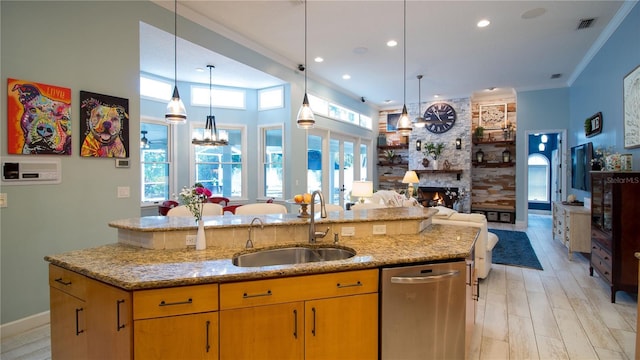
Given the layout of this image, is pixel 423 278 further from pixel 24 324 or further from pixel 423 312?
pixel 24 324

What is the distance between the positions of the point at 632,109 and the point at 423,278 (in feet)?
12.6

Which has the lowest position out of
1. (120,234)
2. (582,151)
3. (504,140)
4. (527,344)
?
(527,344)

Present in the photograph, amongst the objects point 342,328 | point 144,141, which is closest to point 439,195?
point 144,141

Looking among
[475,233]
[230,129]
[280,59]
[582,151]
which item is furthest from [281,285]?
[582,151]

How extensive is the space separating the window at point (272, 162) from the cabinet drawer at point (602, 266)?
197 inches

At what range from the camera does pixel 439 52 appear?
558 cm

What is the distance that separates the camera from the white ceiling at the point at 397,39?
161 inches

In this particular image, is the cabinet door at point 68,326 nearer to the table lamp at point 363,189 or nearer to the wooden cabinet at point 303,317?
the wooden cabinet at point 303,317

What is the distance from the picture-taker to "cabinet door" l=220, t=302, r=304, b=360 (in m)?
1.63

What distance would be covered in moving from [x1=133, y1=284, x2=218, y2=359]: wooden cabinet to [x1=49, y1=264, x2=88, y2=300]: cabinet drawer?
1.59 ft

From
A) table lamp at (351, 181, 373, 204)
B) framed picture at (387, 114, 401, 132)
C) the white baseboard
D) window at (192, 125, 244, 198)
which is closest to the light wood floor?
the white baseboard

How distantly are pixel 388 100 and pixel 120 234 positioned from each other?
8.23 meters

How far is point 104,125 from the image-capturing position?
10.9 ft

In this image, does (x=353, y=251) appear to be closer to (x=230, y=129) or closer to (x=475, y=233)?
(x=475, y=233)
